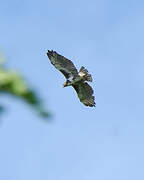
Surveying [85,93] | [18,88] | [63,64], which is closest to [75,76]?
[63,64]

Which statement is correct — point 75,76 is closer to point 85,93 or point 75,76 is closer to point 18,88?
point 85,93

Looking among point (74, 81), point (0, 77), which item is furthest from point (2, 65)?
point (74, 81)

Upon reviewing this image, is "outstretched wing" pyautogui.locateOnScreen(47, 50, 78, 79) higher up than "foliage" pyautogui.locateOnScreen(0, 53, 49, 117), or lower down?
higher up

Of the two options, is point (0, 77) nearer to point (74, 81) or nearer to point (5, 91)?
point (5, 91)

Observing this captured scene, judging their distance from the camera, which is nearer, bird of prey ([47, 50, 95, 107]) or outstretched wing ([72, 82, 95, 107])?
bird of prey ([47, 50, 95, 107])

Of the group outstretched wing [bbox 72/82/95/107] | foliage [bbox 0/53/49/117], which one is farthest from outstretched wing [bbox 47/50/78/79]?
foliage [bbox 0/53/49/117]

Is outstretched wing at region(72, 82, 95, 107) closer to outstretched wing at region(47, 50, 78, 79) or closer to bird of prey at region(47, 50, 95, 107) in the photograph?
bird of prey at region(47, 50, 95, 107)

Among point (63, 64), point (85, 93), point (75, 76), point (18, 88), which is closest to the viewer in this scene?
point (18, 88)
